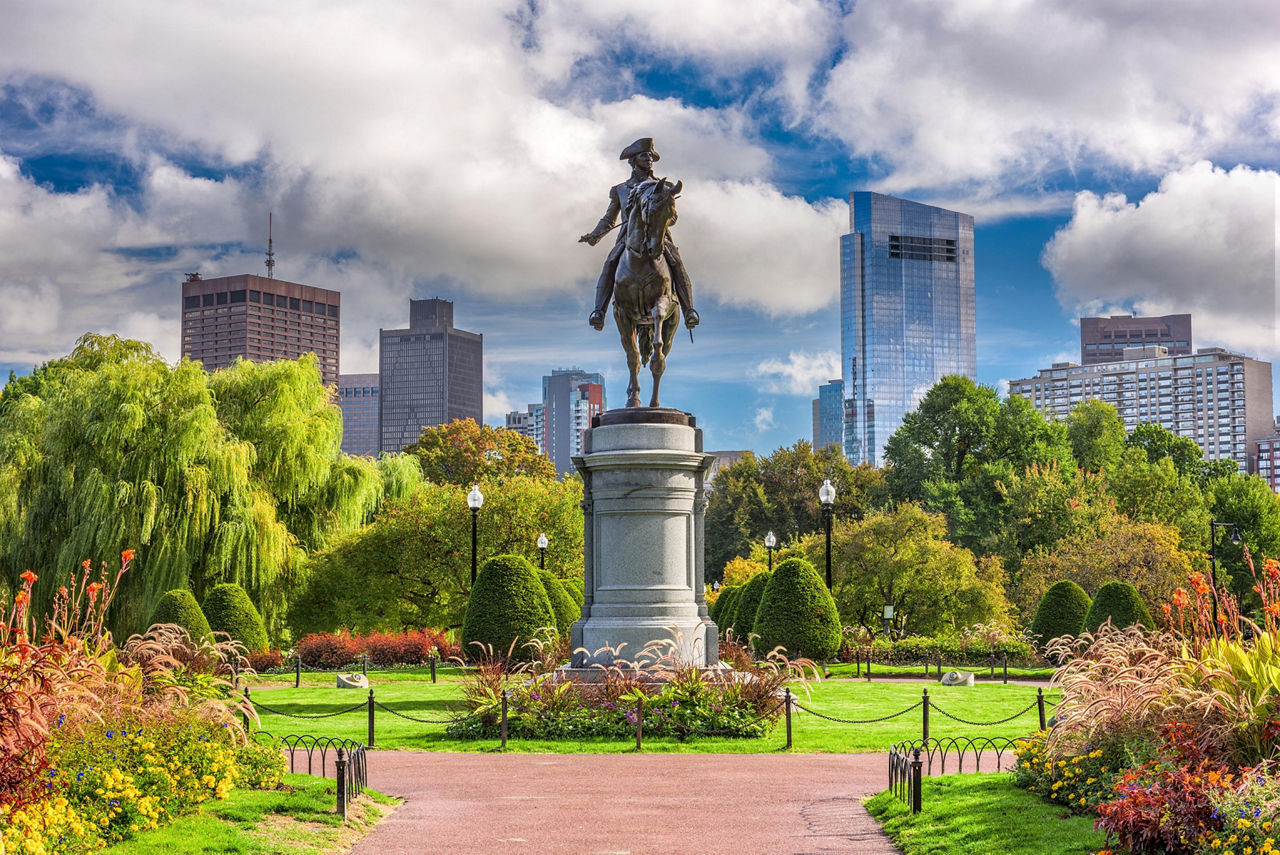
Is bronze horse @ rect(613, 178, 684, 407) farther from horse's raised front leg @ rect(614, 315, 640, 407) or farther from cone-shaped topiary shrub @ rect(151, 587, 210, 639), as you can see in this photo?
cone-shaped topiary shrub @ rect(151, 587, 210, 639)

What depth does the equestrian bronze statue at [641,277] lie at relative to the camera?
20109mm

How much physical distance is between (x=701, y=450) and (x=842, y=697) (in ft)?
19.6

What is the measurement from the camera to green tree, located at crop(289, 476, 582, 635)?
37.5 metres

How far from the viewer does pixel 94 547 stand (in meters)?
32.2

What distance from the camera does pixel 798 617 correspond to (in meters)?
29.2

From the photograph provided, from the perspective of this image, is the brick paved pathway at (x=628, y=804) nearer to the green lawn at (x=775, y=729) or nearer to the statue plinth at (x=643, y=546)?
the green lawn at (x=775, y=729)

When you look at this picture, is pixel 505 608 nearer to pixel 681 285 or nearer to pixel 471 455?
pixel 681 285

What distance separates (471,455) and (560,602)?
38599 mm

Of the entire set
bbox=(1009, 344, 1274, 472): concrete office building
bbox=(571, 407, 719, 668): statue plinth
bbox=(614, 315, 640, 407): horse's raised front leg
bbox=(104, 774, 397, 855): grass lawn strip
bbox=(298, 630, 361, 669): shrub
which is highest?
bbox=(1009, 344, 1274, 472): concrete office building

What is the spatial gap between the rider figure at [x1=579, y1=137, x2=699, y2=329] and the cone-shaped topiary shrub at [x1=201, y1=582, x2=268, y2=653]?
14.5m

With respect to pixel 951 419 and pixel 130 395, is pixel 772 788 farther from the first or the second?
pixel 951 419

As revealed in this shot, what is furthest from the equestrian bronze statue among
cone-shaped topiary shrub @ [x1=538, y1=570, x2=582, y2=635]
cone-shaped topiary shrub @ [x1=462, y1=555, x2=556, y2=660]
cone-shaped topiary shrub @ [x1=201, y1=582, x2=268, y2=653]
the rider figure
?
cone-shaped topiary shrub @ [x1=201, y1=582, x2=268, y2=653]

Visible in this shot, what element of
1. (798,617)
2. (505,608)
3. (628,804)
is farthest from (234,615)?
(628,804)

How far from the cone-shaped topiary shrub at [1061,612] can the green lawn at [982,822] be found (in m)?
23.2
